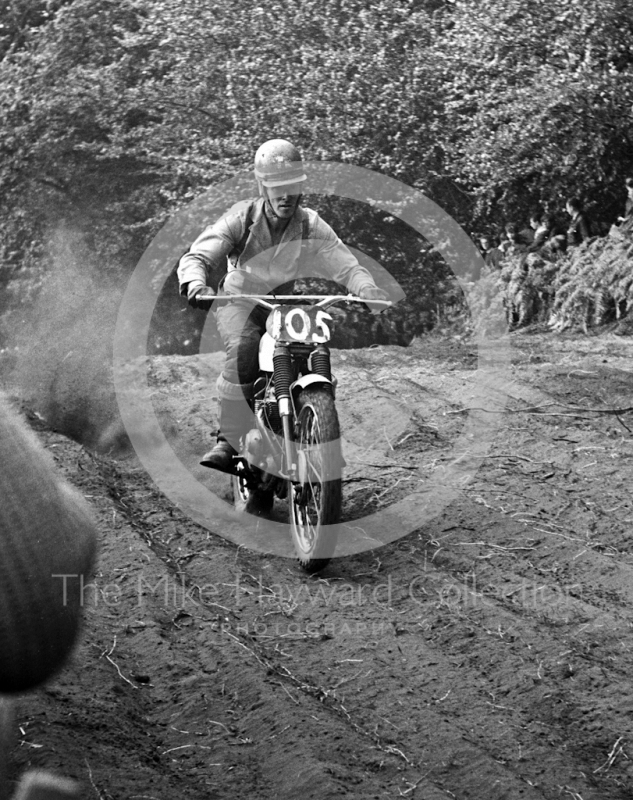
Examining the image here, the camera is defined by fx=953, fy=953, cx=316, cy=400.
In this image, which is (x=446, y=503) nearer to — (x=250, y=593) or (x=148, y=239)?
(x=250, y=593)

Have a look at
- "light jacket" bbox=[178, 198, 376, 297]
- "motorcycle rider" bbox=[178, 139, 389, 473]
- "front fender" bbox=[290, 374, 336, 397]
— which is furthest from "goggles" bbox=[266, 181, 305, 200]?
"front fender" bbox=[290, 374, 336, 397]

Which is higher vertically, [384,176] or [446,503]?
[384,176]

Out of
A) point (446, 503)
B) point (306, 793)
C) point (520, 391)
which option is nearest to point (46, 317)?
point (520, 391)

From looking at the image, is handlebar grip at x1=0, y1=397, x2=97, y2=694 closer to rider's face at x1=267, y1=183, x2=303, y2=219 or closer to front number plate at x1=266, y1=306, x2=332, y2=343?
front number plate at x1=266, y1=306, x2=332, y2=343

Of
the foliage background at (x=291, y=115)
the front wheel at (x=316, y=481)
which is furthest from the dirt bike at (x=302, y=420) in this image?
the foliage background at (x=291, y=115)

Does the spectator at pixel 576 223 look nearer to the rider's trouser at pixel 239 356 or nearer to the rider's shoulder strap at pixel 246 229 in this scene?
the rider's shoulder strap at pixel 246 229

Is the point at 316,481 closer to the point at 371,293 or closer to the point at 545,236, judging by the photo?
the point at 371,293

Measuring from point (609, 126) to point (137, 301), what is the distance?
5.36m

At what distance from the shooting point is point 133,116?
10562 mm

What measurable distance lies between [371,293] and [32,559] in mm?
3797

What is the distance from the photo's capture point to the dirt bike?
14.4 ft

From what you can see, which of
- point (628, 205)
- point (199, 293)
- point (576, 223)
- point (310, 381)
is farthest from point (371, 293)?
point (628, 205)

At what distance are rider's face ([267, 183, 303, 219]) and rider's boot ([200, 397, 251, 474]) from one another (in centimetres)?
104

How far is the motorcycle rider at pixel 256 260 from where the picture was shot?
4.89 metres
